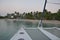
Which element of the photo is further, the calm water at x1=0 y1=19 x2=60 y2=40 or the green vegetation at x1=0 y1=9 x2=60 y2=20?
the green vegetation at x1=0 y1=9 x2=60 y2=20

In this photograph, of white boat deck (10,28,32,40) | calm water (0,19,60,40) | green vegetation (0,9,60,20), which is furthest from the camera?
green vegetation (0,9,60,20)

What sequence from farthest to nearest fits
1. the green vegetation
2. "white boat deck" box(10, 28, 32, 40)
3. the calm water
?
the green vegetation
the calm water
"white boat deck" box(10, 28, 32, 40)

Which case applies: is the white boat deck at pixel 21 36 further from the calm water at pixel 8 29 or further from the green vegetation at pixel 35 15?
the green vegetation at pixel 35 15

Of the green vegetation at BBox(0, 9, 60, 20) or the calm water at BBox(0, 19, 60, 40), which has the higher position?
the green vegetation at BBox(0, 9, 60, 20)

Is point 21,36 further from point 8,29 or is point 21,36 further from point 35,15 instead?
point 35,15

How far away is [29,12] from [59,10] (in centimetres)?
115

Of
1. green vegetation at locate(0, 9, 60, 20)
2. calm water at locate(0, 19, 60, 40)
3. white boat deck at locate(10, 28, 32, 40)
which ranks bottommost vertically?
calm water at locate(0, 19, 60, 40)

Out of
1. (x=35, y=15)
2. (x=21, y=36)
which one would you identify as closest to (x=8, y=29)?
(x=35, y=15)

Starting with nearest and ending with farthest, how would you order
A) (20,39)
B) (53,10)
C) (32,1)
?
(20,39) < (53,10) < (32,1)

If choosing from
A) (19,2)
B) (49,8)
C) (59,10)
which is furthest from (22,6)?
(59,10)

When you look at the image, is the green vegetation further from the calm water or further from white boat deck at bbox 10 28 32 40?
white boat deck at bbox 10 28 32 40

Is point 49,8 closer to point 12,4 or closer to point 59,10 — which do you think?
point 59,10

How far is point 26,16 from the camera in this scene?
14.9ft

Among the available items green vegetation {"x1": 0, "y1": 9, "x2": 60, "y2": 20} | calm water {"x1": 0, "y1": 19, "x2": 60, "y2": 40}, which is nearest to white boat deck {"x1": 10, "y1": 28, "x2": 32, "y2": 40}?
calm water {"x1": 0, "y1": 19, "x2": 60, "y2": 40}
